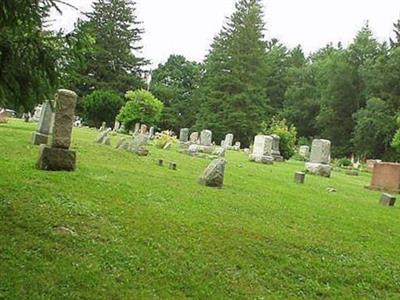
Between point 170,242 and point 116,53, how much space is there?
174 feet

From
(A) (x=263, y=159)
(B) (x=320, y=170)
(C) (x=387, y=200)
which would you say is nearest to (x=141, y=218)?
(C) (x=387, y=200)

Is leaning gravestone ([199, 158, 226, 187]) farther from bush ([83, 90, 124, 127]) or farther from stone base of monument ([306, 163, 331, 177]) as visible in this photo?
bush ([83, 90, 124, 127])

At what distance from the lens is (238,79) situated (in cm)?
5784

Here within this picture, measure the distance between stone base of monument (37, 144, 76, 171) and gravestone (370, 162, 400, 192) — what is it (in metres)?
13.1

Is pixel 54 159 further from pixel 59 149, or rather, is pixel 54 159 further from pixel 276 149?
pixel 276 149

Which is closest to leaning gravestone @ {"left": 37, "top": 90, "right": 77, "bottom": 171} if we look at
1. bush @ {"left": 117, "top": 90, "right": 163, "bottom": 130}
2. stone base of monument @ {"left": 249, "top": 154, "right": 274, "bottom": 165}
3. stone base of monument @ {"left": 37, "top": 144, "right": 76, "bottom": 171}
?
stone base of monument @ {"left": 37, "top": 144, "right": 76, "bottom": 171}

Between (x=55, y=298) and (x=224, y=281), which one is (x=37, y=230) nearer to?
(x=55, y=298)

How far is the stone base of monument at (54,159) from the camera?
1012 cm

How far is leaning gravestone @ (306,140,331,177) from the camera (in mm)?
23016

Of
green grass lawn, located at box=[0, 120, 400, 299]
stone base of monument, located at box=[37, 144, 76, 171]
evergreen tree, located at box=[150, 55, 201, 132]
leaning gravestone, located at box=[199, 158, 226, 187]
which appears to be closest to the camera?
green grass lawn, located at box=[0, 120, 400, 299]

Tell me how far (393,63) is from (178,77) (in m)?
30.9

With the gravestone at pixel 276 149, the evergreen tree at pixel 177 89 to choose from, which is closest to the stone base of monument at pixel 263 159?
the gravestone at pixel 276 149

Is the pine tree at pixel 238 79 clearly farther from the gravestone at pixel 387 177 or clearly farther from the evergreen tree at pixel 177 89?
the gravestone at pixel 387 177

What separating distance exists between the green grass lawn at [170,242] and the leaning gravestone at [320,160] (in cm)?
1112
